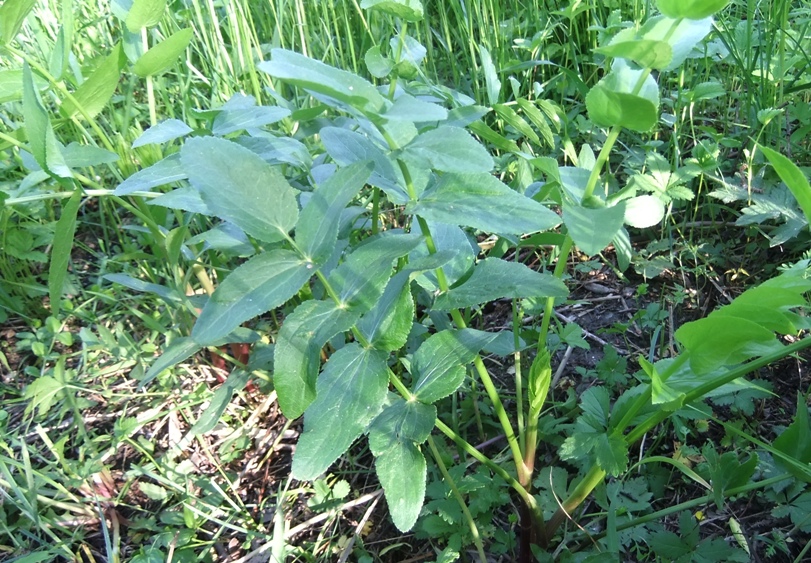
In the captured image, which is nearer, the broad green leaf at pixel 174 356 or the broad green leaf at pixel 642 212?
the broad green leaf at pixel 642 212

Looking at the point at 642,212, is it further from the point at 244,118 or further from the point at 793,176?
the point at 244,118

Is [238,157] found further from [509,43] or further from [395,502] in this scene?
[509,43]

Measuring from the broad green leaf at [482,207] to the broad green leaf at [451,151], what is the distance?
55mm

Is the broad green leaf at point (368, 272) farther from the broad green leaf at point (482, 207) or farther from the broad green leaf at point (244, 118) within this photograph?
the broad green leaf at point (244, 118)

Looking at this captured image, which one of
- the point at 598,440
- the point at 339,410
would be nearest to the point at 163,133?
the point at 339,410

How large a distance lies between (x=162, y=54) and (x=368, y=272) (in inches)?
23.7

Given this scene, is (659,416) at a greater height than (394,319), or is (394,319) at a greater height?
(394,319)

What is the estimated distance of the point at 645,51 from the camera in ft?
2.04

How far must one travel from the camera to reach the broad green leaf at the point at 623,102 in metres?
0.63

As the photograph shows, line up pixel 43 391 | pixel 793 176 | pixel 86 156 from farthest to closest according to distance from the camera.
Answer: pixel 43 391 < pixel 86 156 < pixel 793 176

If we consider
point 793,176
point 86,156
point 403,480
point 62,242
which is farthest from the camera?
point 86,156

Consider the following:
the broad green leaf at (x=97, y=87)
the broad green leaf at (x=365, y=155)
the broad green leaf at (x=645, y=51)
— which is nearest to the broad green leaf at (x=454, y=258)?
the broad green leaf at (x=365, y=155)

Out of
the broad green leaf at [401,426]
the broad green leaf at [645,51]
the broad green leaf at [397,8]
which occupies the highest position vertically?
the broad green leaf at [397,8]

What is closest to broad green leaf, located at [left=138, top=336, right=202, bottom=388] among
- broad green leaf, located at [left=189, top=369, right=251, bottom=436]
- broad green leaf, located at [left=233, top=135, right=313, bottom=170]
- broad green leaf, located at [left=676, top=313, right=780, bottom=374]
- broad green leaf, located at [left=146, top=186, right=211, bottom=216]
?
broad green leaf, located at [left=189, top=369, right=251, bottom=436]
